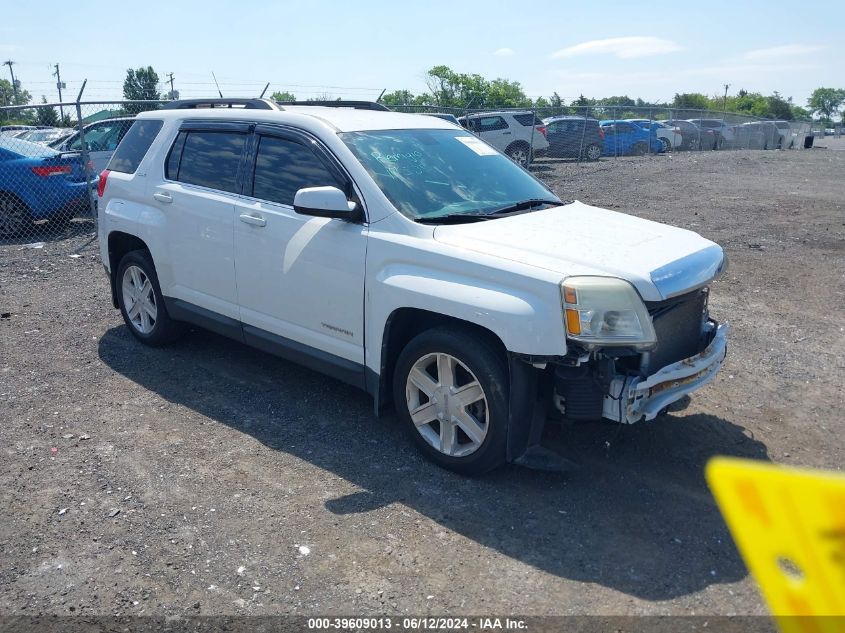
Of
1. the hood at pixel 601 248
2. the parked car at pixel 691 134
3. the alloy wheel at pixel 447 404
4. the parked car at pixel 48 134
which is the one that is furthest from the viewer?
the parked car at pixel 691 134

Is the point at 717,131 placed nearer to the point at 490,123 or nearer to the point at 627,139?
the point at 627,139

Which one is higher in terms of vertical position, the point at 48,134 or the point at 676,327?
the point at 48,134

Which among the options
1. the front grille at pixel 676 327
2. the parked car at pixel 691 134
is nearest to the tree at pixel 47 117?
the front grille at pixel 676 327

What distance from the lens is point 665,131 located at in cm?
3027

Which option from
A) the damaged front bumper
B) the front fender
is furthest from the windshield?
the damaged front bumper

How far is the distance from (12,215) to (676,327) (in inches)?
407

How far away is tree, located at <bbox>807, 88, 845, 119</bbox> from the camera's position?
160500 mm

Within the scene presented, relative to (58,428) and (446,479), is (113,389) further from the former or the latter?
(446,479)

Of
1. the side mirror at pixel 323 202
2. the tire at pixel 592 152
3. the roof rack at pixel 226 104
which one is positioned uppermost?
the roof rack at pixel 226 104

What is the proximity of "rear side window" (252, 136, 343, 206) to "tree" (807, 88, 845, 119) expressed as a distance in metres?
182

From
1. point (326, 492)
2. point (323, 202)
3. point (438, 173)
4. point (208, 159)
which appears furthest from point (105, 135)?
point (326, 492)

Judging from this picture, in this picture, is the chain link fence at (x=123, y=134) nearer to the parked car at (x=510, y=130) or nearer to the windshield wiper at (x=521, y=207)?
the parked car at (x=510, y=130)

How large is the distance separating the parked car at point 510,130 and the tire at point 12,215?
43.2 ft

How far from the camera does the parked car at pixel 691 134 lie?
31844 millimetres
